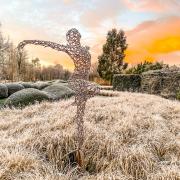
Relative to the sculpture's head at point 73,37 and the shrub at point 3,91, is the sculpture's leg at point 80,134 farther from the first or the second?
the shrub at point 3,91

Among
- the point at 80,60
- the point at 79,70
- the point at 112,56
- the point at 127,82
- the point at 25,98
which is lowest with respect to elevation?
the point at 25,98

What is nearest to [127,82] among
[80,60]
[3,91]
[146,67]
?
[146,67]

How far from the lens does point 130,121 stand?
6949mm

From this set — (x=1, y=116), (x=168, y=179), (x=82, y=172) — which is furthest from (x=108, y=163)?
(x=1, y=116)

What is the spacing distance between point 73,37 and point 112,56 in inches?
1146

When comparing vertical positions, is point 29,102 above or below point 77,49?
below

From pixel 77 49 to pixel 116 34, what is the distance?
98.3 ft

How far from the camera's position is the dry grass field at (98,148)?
14.9ft

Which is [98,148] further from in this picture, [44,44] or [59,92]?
[59,92]

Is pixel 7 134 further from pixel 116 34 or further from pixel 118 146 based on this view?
pixel 116 34

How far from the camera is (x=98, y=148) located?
5363 millimetres

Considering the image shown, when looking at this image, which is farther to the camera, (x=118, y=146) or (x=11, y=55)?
(x=11, y=55)

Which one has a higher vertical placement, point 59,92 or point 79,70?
point 79,70

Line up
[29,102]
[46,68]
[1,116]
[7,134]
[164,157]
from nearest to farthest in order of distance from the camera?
→ [164,157] → [7,134] → [1,116] → [29,102] → [46,68]
